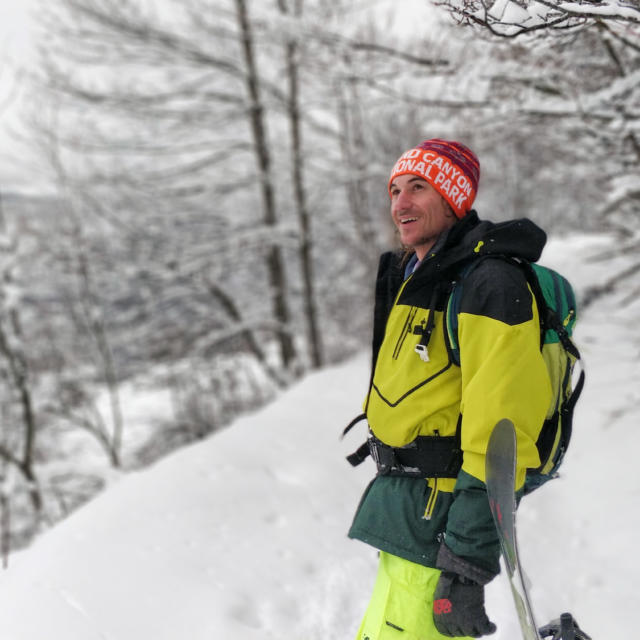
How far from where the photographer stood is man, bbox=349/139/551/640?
49.9 inches

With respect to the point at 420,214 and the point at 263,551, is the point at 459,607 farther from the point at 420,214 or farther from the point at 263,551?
the point at 263,551

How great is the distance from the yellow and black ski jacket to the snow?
1.19 metres

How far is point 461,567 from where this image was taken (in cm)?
129

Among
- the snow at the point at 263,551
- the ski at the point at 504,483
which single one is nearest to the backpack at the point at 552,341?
the ski at the point at 504,483

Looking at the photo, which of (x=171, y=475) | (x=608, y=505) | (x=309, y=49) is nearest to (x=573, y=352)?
(x=608, y=505)

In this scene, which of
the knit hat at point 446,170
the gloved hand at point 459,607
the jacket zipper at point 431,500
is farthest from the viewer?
the knit hat at point 446,170

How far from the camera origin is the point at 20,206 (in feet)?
34.8

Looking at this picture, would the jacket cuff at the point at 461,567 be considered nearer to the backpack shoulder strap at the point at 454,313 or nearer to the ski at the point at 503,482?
the ski at the point at 503,482

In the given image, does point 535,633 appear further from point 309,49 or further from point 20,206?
point 20,206

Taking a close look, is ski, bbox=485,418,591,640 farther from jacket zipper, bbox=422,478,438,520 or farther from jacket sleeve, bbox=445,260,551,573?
jacket zipper, bbox=422,478,438,520

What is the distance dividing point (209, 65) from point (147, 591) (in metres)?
8.17

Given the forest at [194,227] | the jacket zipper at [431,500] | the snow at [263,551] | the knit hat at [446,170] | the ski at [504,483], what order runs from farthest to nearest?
the forest at [194,227] → the snow at [263,551] → the knit hat at [446,170] → the jacket zipper at [431,500] → the ski at [504,483]

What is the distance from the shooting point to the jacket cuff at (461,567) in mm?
1281

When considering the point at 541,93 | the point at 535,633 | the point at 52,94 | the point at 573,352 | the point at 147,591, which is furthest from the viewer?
the point at 52,94
